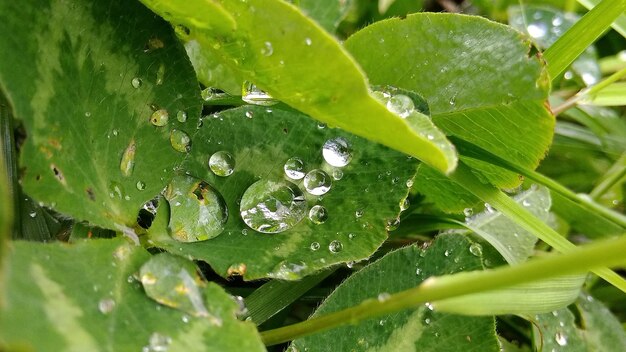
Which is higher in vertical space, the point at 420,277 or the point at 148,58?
the point at 148,58

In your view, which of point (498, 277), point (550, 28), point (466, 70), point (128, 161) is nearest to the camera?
point (498, 277)

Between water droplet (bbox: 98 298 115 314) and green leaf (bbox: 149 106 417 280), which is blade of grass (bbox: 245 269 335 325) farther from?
water droplet (bbox: 98 298 115 314)

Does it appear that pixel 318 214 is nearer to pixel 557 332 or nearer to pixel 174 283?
pixel 174 283

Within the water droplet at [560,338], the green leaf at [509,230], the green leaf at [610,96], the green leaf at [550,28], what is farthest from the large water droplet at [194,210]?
the green leaf at [550,28]

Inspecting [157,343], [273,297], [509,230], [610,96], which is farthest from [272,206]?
[610,96]

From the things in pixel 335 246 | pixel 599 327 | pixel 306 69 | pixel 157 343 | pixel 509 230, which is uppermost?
pixel 306 69

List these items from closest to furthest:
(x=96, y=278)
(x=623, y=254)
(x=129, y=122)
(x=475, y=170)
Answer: (x=623, y=254), (x=96, y=278), (x=129, y=122), (x=475, y=170)

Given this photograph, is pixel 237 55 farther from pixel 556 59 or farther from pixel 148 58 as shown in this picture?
pixel 556 59

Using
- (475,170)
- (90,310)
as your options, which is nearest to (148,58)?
(90,310)
